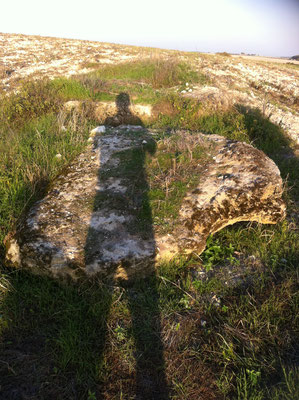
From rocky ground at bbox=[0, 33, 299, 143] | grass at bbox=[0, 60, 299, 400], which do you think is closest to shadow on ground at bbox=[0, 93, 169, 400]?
grass at bbox=[0, 60, 299, 400]

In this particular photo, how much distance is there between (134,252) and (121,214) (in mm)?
582

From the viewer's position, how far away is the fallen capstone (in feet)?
8.47

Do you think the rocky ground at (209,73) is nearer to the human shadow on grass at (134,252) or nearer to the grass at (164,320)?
the human shadow on grass at (134,252)

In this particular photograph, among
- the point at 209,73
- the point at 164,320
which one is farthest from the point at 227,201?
the point at 209,73

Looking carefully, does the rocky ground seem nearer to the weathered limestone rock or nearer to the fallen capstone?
the weathered limestone rock

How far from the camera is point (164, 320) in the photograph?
7.50ft

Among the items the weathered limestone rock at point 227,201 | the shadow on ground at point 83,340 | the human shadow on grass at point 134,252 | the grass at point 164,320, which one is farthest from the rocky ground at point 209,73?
the shadow on ground at point 83,340

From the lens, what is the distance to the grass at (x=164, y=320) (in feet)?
6.14

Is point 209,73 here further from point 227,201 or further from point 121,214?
point 121,214

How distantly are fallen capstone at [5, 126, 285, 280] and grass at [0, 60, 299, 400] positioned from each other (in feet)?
0.51

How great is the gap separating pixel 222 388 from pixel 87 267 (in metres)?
1.55

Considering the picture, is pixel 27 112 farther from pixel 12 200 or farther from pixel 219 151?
pixel 219 151

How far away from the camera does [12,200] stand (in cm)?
321

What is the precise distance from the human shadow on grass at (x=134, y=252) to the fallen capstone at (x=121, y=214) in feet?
0.04
